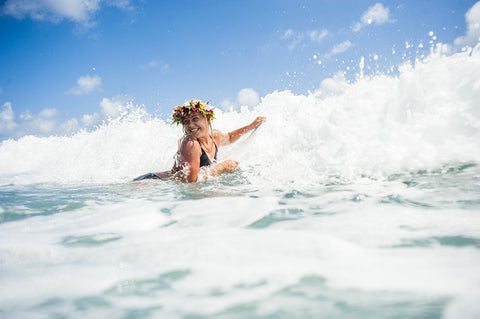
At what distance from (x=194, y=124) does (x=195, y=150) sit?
0.94 meters

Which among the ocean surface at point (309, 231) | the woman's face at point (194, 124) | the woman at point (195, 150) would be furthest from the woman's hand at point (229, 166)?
the woman's face at point (194, 124)

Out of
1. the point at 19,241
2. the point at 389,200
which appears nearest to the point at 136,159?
the point at 19,241

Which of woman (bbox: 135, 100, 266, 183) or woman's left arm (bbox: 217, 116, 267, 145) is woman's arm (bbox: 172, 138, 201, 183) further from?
woman's left arm (bbox: 217, 116, 267, 145)

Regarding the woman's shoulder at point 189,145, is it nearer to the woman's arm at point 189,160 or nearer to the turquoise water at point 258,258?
the woman's arm at point 189,160

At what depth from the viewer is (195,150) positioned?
15.6 ft

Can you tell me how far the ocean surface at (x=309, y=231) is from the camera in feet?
4.16

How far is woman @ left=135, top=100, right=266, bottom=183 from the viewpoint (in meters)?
4.79

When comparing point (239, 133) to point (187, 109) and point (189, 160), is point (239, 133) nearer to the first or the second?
point (187, 109)

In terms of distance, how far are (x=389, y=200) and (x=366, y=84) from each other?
138 inches

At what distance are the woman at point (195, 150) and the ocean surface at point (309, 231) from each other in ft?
0.98

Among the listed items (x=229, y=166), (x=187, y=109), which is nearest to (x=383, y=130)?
(x=229, y=166)

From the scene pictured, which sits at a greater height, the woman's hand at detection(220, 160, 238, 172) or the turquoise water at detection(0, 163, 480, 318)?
the woman's hand at detection(220, 160, 238, 172)

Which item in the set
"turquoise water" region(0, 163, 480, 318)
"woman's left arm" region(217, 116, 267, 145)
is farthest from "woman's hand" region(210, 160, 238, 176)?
"turquoise water" region(0, 163, 480, 318)

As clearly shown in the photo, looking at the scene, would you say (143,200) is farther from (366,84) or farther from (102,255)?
(366,84)
